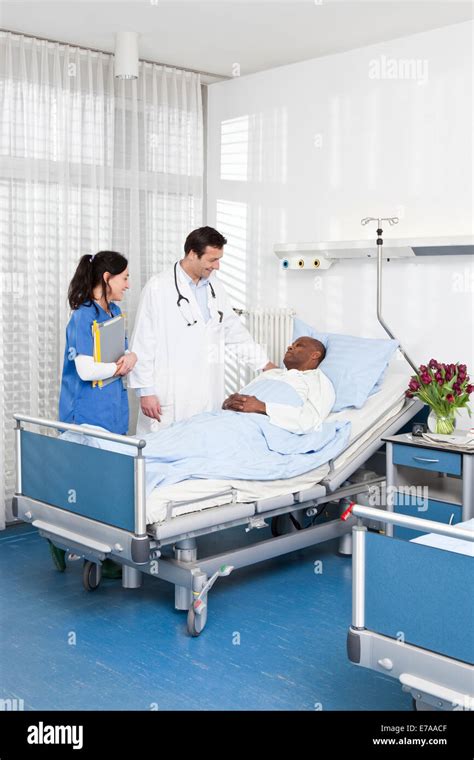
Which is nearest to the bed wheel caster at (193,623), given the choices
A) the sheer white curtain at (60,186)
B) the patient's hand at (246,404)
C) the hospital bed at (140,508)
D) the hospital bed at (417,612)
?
the hospital bed at (140,508)

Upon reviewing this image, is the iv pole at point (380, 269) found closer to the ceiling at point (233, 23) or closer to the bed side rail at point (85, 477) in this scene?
the ceiling at point (233, 23)

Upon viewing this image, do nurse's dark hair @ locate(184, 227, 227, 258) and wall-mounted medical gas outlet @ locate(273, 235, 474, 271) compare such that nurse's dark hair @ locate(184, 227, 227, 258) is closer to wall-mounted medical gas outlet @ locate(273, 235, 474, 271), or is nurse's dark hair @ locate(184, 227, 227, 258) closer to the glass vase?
wall-mounted medical gas outlet @ locate(273, 235, 474, 271)

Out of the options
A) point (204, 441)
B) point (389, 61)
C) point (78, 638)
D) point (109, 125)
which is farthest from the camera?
point (109, 125)

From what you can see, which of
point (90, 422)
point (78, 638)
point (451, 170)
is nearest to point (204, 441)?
point (90, 422)

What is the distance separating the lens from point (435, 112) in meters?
4.54

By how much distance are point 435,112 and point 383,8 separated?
2.10ft

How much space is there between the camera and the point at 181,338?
15.0 feet

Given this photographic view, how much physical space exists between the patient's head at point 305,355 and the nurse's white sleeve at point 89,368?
1.13 m

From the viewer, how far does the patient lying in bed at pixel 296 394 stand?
165 inches

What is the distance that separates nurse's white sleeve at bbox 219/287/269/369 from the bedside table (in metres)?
1.00

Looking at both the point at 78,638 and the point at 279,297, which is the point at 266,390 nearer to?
the point at 279,297

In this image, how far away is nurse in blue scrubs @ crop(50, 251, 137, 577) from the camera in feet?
13.3

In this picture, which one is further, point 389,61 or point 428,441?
point 389,61

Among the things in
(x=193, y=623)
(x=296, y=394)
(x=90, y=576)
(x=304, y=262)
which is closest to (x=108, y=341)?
(x=296, y=394)
